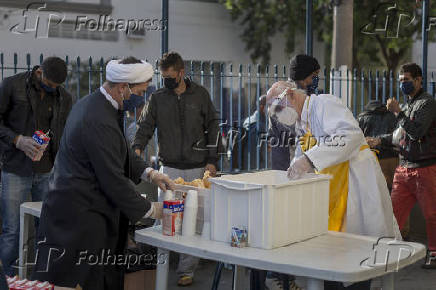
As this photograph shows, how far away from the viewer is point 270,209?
372cm

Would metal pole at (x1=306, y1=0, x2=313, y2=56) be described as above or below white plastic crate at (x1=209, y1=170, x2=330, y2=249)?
above

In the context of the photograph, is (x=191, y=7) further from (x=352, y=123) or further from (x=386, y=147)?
(x=352, y=123)

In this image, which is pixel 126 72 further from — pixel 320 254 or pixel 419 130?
pixel 419 130

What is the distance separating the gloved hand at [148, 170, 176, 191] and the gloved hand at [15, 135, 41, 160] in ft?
4.60

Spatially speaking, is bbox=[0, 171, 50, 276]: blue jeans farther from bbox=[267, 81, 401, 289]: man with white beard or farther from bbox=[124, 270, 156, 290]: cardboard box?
bbox=[267, 81, 401, 289]: man with white beard

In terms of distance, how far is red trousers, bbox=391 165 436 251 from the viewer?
23.0 feet

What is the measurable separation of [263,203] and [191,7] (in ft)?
55.0

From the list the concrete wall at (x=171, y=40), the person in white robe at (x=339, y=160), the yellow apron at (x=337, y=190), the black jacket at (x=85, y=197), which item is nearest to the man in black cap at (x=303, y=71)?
the person in white robe at (x=339, y=160)

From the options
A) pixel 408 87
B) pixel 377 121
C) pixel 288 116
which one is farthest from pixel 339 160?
pixel 377 121

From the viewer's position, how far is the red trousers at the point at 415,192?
700 cm

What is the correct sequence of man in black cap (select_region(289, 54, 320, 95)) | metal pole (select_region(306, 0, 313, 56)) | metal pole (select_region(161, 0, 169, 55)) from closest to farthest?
man in black cap (select_region(289, 54, 320, 95)), metal pole (select_region(161, 0, 169, 55)), metal pole (select_region(306, 0, 313, 56))

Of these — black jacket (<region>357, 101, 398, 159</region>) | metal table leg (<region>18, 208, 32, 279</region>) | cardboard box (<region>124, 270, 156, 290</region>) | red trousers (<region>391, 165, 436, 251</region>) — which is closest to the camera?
cardboard box (<region>124, 270, 156, 290</region>)

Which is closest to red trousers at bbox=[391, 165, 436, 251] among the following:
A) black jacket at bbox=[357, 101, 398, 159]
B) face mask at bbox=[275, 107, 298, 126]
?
black jacket at bbox=[357, 101, 398, 159]

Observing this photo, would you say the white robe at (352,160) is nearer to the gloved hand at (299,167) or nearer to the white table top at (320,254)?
the gloved hand at (299,167)
